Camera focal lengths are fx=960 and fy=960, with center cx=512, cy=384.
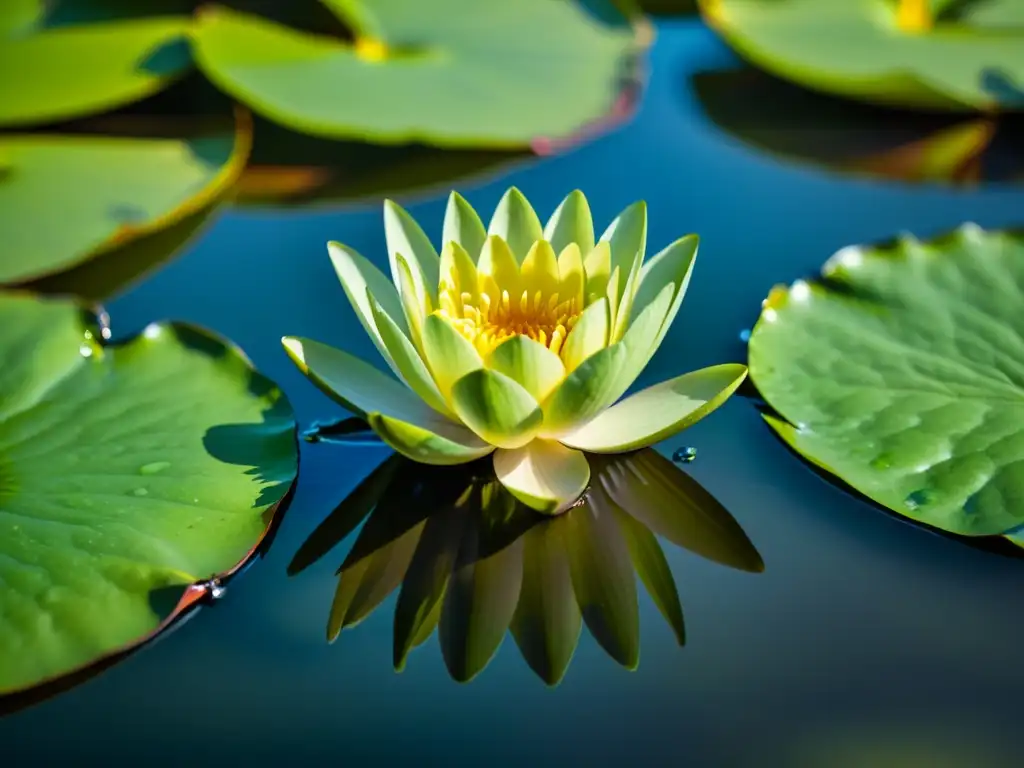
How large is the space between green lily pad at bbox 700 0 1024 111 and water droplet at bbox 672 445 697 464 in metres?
1.26

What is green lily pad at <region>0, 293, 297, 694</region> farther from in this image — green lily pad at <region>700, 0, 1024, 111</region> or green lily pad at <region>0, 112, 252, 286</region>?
green lily pad at <region>700, 0, 1024, 111</region>

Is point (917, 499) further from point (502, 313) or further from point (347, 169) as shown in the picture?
point (347, 169)

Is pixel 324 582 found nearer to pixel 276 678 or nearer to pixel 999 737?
pixel 276 678

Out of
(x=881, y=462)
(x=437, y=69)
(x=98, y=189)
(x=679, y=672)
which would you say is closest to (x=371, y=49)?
(x=437, y=69)

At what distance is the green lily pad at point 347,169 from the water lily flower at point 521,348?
2.46 ft

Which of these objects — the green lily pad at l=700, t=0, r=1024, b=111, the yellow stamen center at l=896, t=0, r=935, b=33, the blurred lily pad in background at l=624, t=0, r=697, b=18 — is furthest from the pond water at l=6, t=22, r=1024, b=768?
the blurred lily pad in background at l=624, t=0, r=697, b=18

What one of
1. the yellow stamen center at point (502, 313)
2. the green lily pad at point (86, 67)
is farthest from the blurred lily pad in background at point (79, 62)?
the yellow stamen center at point (502, 313)

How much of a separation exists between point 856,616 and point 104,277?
64.8 inches

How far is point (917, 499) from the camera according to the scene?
1393 millimetres

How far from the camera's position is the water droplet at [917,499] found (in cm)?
138

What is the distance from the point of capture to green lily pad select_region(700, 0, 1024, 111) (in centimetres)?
235

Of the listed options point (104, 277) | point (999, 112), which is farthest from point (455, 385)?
point (999, 112)

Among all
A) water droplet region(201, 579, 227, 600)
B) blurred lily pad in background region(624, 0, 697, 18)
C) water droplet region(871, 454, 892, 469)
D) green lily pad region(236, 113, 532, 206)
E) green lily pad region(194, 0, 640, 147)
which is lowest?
water droplet region(871, 454, 892, 469)

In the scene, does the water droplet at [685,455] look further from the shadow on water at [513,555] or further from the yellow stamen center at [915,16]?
the yellow stamen center at [915,16]
